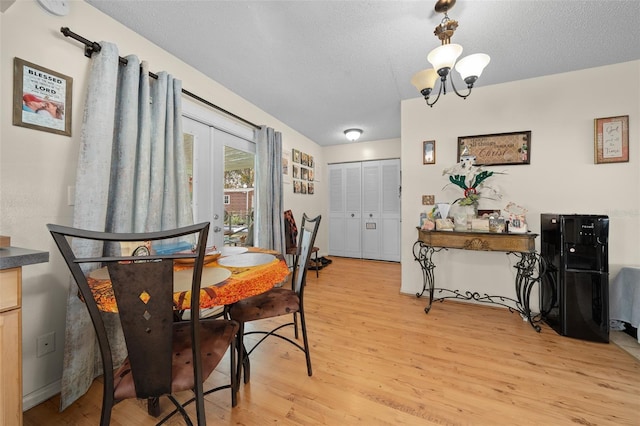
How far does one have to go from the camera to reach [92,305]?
772mm

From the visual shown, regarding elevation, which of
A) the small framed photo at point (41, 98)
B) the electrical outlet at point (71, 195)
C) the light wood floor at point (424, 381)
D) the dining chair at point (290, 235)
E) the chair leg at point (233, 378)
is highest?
the small framed photo at point (41, 98)

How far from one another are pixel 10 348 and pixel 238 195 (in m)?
2.28

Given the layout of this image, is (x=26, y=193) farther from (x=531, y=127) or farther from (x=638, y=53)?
(x=638, y=53)

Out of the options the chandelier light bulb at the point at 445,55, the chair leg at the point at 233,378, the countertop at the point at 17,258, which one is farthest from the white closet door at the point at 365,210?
A: the countertop at the point at 17,258

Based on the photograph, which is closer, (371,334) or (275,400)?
(275,400)

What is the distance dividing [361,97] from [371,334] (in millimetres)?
2664

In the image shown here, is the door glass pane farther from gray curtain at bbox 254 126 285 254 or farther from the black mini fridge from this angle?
the black mini fridge

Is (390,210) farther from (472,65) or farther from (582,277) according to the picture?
(472,65)

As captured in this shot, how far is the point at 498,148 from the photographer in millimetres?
2656

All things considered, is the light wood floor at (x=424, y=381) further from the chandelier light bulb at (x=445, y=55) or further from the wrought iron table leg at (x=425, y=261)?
the chandelier light bulb at (x=445, y=55)

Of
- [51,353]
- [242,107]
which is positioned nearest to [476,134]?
[242,107]

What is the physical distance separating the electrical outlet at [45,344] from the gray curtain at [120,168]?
6.8 inches

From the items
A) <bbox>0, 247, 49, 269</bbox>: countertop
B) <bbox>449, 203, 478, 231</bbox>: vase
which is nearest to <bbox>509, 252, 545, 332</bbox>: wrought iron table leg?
<bbox>449, 203, 478, 231</bbox>: vase

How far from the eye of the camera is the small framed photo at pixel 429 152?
2928 millimetres
